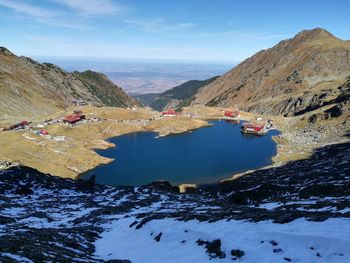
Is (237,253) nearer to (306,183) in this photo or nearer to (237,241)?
(237,241)

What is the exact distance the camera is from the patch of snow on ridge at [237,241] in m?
21.3

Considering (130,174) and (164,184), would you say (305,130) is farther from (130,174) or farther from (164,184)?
(164,184)

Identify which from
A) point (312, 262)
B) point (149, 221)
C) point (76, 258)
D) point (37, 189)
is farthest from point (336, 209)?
point (37, 189)

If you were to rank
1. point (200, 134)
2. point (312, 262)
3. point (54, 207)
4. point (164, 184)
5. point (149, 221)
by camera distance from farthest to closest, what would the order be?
point (200, 134) → point (164, 184) → point (54, 207) → point (149, 221) → point (312, 262)

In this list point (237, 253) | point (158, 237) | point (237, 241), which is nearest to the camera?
point (237, 253)

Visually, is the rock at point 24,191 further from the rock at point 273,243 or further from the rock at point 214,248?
the rock at point 273,243

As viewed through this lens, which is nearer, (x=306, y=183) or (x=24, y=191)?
(x=24, y=191)

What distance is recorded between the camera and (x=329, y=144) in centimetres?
12850

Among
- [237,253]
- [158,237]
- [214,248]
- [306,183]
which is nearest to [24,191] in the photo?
[158,237]

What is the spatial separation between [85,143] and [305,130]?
9867cm

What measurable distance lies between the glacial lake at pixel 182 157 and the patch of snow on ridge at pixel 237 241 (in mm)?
75553

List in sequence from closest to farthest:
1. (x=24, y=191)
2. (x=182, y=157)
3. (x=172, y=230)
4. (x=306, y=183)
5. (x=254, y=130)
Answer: (x=172, y=230)
(x=24, y=191)
(x=306, y=183)
(x=182, y=157)
(x=254, y=130)

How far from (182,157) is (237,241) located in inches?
4712

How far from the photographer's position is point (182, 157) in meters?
145
